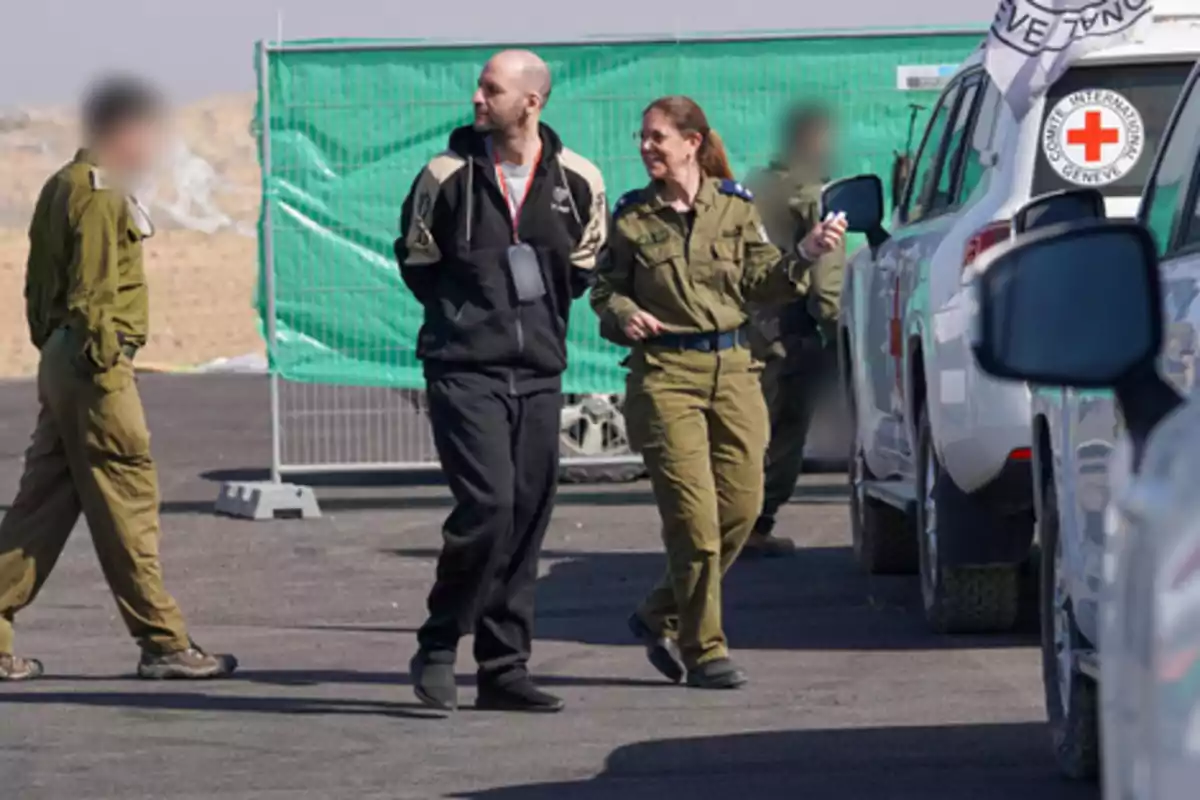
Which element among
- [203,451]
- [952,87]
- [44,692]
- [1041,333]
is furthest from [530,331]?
[203,451]

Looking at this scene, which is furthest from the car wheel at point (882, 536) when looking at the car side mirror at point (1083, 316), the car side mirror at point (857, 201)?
the car side mirror at point (1083, 316)

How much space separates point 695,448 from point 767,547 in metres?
4.39

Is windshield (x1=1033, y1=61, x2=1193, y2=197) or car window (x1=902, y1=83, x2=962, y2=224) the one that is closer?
windshield (x1=1033, y1=61, x2=1193, y2=197)

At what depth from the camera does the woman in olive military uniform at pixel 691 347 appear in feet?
29.6

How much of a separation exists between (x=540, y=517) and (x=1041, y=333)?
16.6ft

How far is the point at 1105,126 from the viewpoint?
921 centimetres

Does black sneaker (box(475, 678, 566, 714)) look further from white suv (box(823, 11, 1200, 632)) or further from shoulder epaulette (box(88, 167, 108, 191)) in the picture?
shoulder epaulette (box(88, 167, 108, 191))

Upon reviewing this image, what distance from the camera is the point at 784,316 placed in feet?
45.4

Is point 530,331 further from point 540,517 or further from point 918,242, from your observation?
point 918,242

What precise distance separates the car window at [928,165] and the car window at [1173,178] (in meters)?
4.05

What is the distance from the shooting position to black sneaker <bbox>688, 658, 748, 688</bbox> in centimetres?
904

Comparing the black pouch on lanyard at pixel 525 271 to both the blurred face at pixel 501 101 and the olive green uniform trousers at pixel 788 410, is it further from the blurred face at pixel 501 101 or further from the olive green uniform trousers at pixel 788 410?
the olive green uniform trousers at pixel 788 410

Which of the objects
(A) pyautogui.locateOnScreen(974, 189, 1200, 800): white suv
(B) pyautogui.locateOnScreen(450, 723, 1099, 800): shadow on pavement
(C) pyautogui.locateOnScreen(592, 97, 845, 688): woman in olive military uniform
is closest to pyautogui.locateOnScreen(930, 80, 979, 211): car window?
(C) pyautogui.locateOnScreen(592, 97, 845, 688): woman in olive military uniform

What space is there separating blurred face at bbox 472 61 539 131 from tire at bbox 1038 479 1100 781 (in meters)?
2.11
